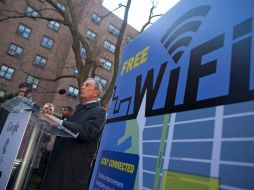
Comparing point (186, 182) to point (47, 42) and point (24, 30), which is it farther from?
point (47, 42)

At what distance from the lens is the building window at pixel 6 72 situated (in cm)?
3030

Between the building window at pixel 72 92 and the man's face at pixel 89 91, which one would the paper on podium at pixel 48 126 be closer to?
the man's face at pixel 89 91

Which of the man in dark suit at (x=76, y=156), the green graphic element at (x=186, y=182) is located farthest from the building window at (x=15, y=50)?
the green graphic element at (x=186, y=182)

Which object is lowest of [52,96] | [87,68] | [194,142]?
[194,142]

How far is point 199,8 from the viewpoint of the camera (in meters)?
2.51

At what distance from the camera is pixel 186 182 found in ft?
6.70

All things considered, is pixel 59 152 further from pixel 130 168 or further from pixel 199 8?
pixel 199 8

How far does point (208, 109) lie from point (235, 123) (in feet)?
0.95

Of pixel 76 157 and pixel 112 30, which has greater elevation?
pixel 112 30

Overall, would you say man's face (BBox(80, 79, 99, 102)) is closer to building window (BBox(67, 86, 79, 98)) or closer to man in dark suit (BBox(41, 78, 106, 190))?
man in dark suit (BBox(41, 78, 106, 190))

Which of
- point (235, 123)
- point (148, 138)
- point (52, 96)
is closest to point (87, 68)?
point (148, 138)

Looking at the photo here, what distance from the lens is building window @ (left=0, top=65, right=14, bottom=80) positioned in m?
30.3

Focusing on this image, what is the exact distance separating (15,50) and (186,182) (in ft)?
105

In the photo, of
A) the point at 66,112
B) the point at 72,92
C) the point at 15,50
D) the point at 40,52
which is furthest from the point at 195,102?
the point at 40,52
